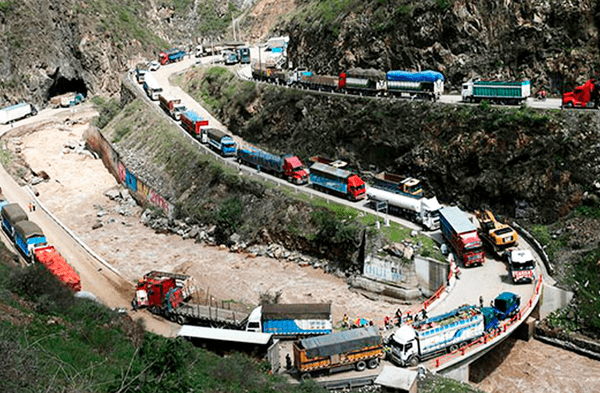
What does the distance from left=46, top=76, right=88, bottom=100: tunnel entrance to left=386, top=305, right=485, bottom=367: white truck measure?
311 ft

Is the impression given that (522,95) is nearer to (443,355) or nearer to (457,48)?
(457,48)

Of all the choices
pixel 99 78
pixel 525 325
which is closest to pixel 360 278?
pixel 525 325

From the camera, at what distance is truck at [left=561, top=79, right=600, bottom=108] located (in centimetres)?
4962

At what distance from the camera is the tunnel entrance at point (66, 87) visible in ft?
374

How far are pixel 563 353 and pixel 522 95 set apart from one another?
2244 cm

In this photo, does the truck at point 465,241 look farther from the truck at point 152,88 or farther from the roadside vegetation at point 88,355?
the truck at point 152,88

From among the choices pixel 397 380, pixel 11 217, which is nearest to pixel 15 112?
pixel 11 217

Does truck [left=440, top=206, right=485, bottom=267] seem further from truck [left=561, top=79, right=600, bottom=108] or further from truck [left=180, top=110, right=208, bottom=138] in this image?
truck [left=180, top=110, right=208, bottom=138]

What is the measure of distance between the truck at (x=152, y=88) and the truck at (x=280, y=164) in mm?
29463

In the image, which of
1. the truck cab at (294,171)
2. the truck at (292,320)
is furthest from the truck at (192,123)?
the truck at (292,320)

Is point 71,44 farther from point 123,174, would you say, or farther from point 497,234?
point 497,234

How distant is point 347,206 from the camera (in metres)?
53.8

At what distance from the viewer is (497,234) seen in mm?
45125

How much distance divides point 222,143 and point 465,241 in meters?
31.9
